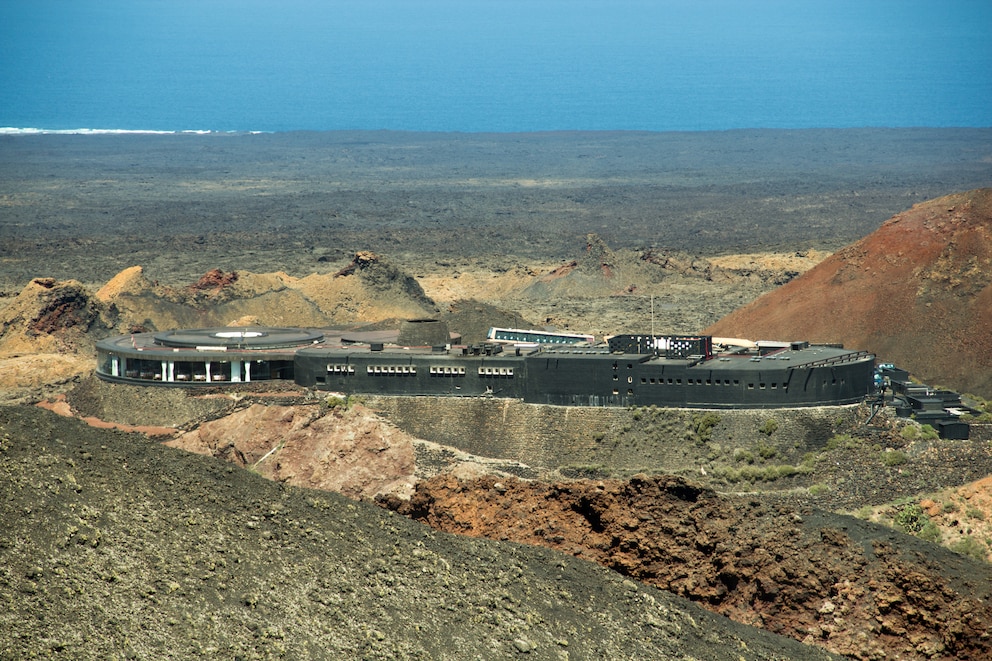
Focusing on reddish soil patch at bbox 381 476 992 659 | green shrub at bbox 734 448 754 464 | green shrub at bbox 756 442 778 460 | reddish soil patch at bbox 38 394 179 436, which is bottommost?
reddish soil patch at bbox 38 394 179 436

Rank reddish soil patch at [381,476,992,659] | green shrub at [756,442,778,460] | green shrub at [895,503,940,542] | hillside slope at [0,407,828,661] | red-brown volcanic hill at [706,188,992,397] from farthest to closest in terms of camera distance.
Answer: red-brown volcanic hill at [706,188,992,397] < green shrub at [756,442,778,460] < green shrub at [895,503,940,542] < reddish soil patch at [381,476,992,659] < hillside slope at [0,407,828,661]

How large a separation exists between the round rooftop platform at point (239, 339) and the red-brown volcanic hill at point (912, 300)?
22089 millimetres

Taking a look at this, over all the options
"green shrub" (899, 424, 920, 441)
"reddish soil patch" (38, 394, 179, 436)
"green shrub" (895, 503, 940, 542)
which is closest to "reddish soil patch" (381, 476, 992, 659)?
"green shrub" (895, 503, 940, 542)

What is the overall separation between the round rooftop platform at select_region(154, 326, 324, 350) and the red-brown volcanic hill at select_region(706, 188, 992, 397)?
22.1 metres

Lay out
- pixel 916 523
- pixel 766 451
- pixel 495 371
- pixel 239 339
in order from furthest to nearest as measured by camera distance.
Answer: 1. pixel 239 339
2. pixel 495 371
3. pixel 766 451
4. pixel 916 523

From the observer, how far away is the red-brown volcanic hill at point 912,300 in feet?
273

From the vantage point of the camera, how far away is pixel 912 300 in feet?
286

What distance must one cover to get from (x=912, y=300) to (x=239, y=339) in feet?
96.6

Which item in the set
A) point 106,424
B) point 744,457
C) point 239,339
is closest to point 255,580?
point 744,457

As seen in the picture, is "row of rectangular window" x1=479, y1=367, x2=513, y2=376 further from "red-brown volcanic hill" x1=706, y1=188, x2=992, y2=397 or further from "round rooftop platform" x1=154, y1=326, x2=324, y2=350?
"red-brown volcanic hill" x1=706, y1=188, x2=992, y2=397

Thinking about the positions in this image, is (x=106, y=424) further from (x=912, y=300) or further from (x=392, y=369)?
(x=912, y=300)

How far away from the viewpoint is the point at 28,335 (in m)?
104

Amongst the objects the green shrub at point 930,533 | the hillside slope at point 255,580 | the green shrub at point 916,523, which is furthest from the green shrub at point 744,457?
the hillside slope at point 255,580

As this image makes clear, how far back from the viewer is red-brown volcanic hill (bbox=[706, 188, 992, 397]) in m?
83.1
